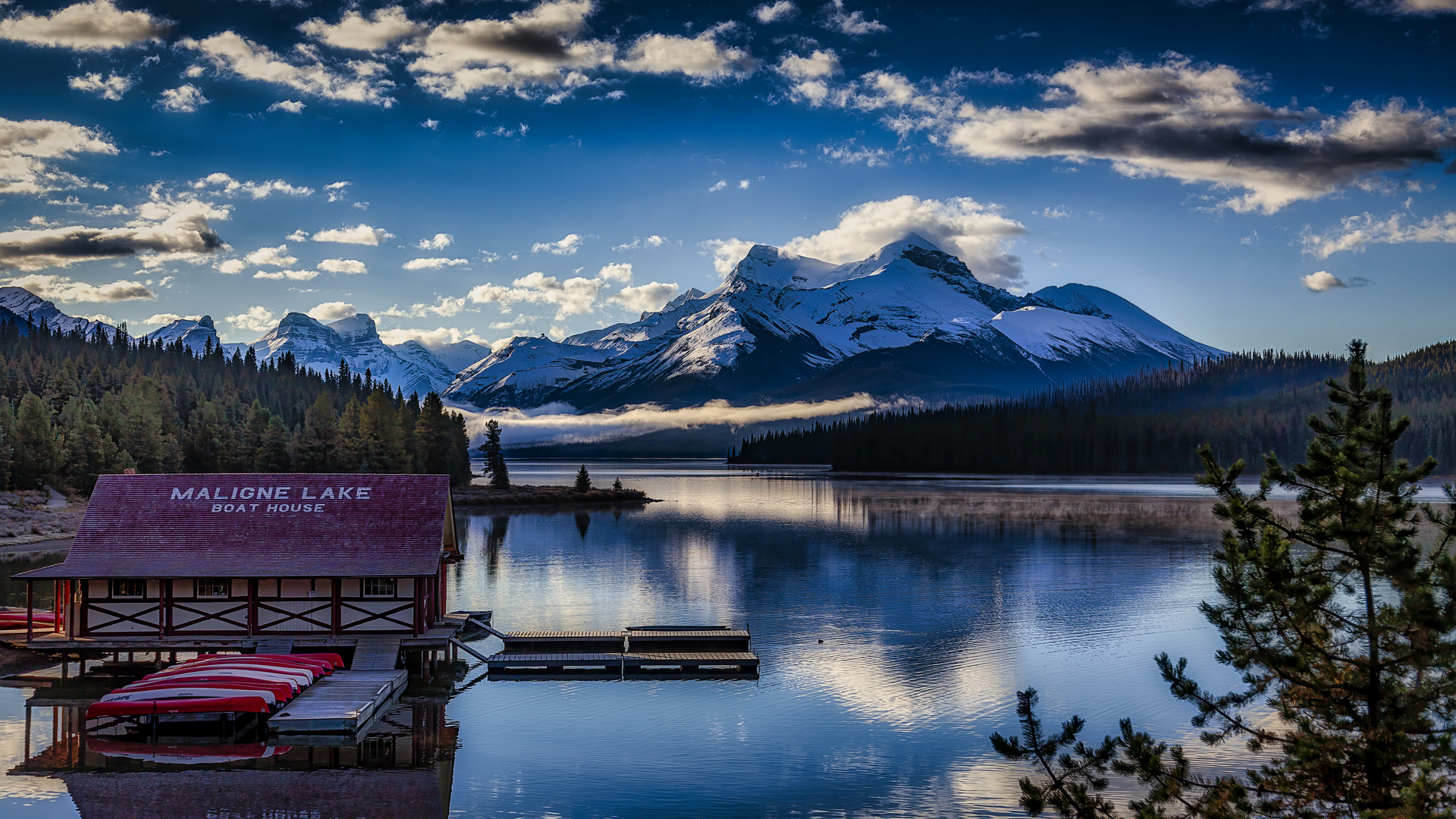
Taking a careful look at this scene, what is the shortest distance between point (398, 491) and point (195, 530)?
742cm

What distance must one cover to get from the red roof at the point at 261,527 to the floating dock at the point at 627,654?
5287mm

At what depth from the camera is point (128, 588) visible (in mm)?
38906

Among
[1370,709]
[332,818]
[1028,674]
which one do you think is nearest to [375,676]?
[332,818]

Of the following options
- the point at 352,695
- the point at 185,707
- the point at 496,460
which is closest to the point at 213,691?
the point at 185,707

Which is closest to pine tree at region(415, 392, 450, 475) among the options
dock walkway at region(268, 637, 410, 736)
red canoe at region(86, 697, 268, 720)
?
dock walkway at region(268, 637, 410, 736)

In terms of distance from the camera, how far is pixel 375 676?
35.9m

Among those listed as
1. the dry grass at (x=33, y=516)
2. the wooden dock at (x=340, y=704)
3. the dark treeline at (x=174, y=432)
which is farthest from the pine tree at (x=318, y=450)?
the wooden dock at (x=340, y=704)

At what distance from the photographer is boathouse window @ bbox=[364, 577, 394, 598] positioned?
129 ft

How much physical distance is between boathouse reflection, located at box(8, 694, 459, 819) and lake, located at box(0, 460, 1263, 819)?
0.09m

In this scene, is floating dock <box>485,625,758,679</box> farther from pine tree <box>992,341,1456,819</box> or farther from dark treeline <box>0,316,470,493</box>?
dark treeline <box>0,316,470,493</box>

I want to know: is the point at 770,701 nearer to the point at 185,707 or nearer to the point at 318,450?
the point at 185,707

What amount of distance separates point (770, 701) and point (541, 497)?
11141cm

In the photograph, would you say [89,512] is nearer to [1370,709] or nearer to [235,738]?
[235,738]

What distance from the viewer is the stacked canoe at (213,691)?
1223 inches
